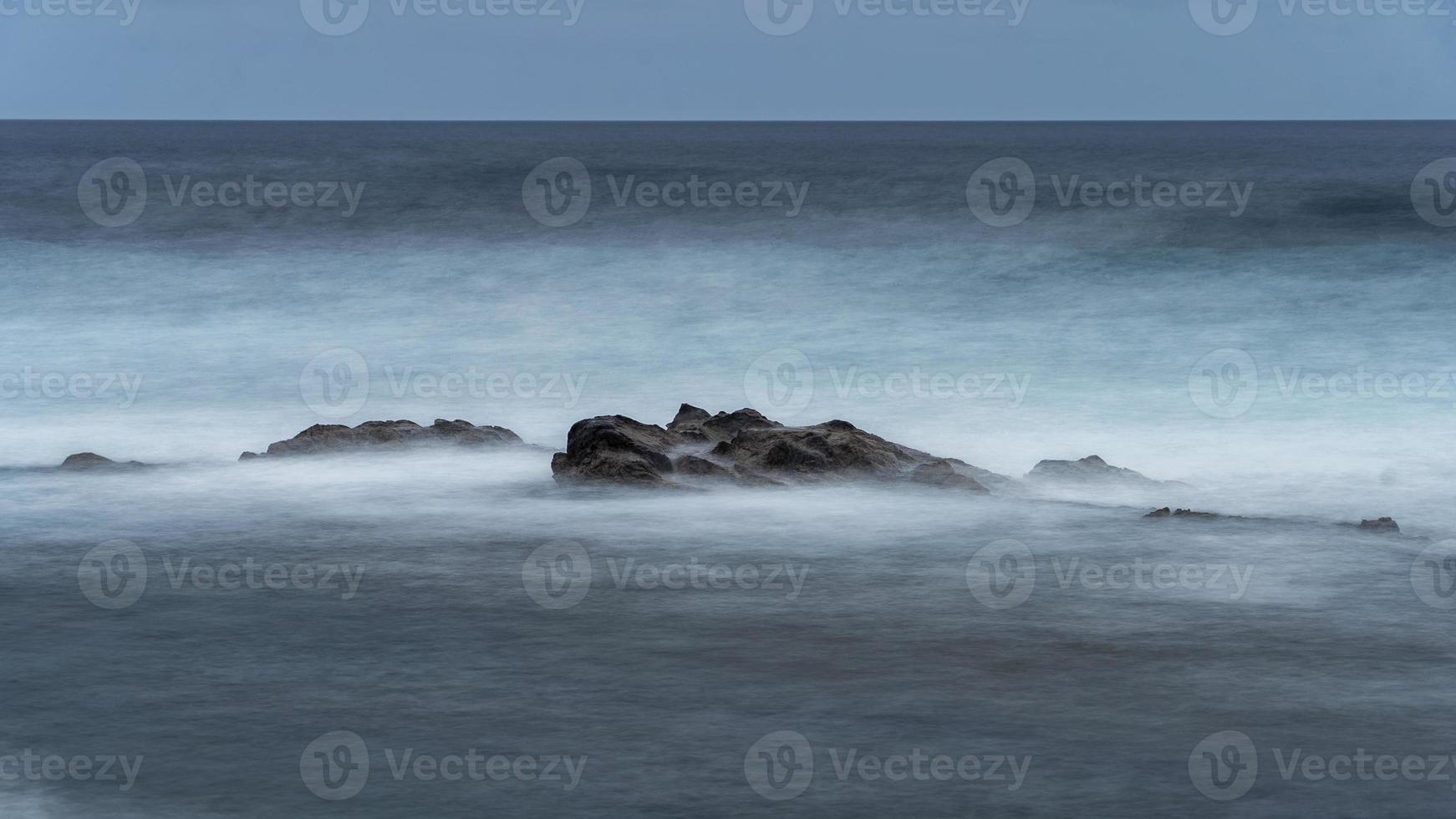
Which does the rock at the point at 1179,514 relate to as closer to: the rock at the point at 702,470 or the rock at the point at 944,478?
the rock at the point at 944,478

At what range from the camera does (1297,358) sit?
22391mm

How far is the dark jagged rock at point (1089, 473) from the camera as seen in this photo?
47.0 feet

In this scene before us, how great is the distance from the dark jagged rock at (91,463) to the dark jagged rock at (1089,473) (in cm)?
840

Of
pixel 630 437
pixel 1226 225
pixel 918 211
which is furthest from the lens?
pixel 918 211

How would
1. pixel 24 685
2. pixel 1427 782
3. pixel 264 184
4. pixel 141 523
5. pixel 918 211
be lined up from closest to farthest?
pixel 1427 782, pixel 24 685, pixel 141 523, pixel 918 211, pixel 264 184

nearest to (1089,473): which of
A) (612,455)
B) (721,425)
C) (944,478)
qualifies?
(944,478)

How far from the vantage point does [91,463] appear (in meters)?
14.8

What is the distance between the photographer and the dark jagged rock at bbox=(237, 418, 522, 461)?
15422mm

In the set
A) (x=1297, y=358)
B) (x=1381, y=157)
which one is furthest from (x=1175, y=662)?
(x=1381, y=157)

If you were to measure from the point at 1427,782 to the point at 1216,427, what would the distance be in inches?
423

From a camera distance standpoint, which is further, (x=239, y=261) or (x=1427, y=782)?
(x=239, y=261)

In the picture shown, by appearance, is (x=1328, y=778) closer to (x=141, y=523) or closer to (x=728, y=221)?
(x=141, y=523)

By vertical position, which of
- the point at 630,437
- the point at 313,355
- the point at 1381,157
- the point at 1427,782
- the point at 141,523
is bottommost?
the point at 1427,782

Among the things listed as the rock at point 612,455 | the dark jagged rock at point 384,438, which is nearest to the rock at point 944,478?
the rock at point 612,455
